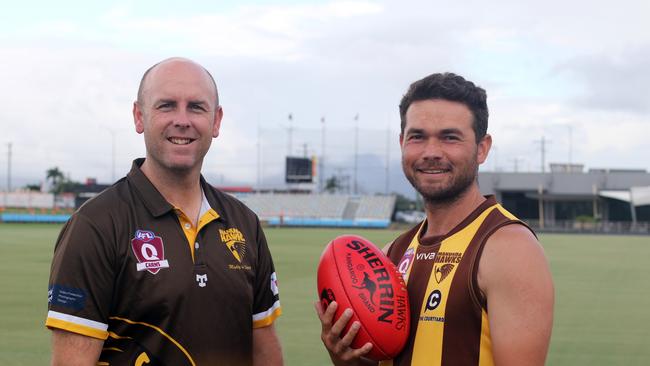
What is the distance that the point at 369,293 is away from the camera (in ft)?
10.2

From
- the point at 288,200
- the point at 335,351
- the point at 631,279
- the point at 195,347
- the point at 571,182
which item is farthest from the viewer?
the point at 288,200

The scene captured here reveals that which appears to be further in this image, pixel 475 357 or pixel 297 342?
pixel 297 342

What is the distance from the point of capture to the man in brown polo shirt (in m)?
2.76

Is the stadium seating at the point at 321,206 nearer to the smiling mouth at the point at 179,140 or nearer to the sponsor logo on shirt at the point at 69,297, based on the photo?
the smiling mouth at the point at 179,140

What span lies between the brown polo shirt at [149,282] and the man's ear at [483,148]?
44.9 inches

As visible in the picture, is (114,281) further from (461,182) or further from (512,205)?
(512,205)

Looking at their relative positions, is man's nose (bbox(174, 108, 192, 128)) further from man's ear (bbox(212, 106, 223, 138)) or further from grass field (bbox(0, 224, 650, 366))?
grass field (bbox(0, 224, 650, 366))

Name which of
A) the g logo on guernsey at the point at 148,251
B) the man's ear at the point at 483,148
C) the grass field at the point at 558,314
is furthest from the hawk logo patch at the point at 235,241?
the grass field at the point at 558,314

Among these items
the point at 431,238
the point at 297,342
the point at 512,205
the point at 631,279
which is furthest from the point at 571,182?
the point at 431,238

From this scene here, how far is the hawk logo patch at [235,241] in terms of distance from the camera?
10.4 ft

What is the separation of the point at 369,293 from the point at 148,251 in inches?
37.4

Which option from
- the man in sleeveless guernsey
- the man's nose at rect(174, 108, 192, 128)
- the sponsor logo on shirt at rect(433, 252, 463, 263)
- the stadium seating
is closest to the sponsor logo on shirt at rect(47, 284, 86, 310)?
the man's nose at rect(174, 108, 192, 128)

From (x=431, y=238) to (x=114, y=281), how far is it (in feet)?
4.50

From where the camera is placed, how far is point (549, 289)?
2.75 m
